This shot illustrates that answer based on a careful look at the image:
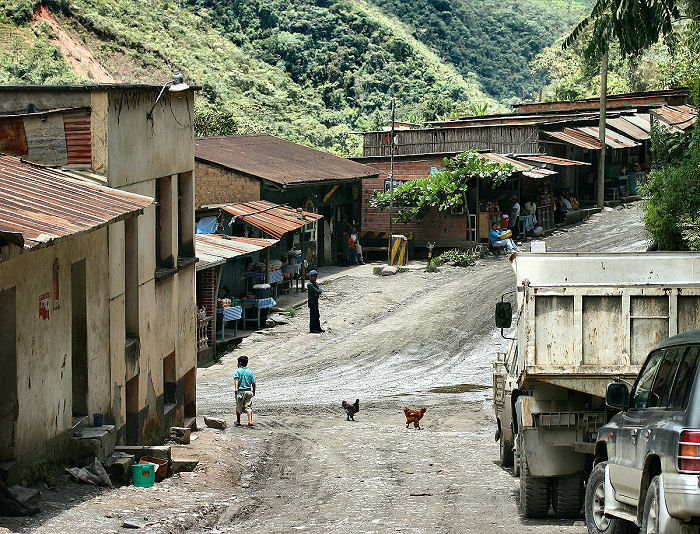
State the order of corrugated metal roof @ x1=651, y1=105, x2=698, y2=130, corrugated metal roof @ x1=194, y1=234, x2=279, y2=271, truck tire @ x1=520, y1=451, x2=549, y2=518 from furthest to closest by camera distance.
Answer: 1. corrugated metal roof @ x1=651, y1=105, x2=698, y2=130
2. corrugated metal roof @ x1=194, y1=234, x2=279, y2=271
3. truck tire @ x1=520, y1=451, x2=549, y2=518

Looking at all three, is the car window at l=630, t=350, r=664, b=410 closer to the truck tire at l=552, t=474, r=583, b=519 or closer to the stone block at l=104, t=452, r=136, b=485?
the truck tire at l=552, t=474, r=583, b=519

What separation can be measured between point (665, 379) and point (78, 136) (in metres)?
9.30

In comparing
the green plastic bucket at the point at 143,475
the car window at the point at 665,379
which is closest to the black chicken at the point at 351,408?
the green plastic bucket at the point at 143,475

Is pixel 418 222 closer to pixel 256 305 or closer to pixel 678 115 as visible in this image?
pixel 256 305

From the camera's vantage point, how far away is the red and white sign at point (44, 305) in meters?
12.3

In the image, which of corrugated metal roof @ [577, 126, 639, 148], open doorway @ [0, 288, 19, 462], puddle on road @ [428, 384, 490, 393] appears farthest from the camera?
corrugated metal roof @ [577, 126, 639, 148]

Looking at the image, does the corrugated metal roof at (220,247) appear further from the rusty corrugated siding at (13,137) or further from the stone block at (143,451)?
the stone block at (143,451)

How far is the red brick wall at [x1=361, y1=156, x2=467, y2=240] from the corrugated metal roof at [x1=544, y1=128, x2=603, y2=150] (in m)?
5.53

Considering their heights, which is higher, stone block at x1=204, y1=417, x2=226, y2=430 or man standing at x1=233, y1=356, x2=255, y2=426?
man standing at x1=233, y1=356, x2=255, y2=426

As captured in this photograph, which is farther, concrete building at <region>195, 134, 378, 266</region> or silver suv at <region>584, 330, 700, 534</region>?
concrete building at <region>195, 134, 378, 266</region>

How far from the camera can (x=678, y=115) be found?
47.5 meters

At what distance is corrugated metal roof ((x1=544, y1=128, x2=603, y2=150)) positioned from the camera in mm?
42375

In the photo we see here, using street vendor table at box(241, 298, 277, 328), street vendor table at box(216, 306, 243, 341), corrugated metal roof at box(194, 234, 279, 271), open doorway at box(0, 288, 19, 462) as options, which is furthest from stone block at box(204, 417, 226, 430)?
street vendor table at box(241, 298, 277, 328)

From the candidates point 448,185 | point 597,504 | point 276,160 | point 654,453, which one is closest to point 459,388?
point 597,504
